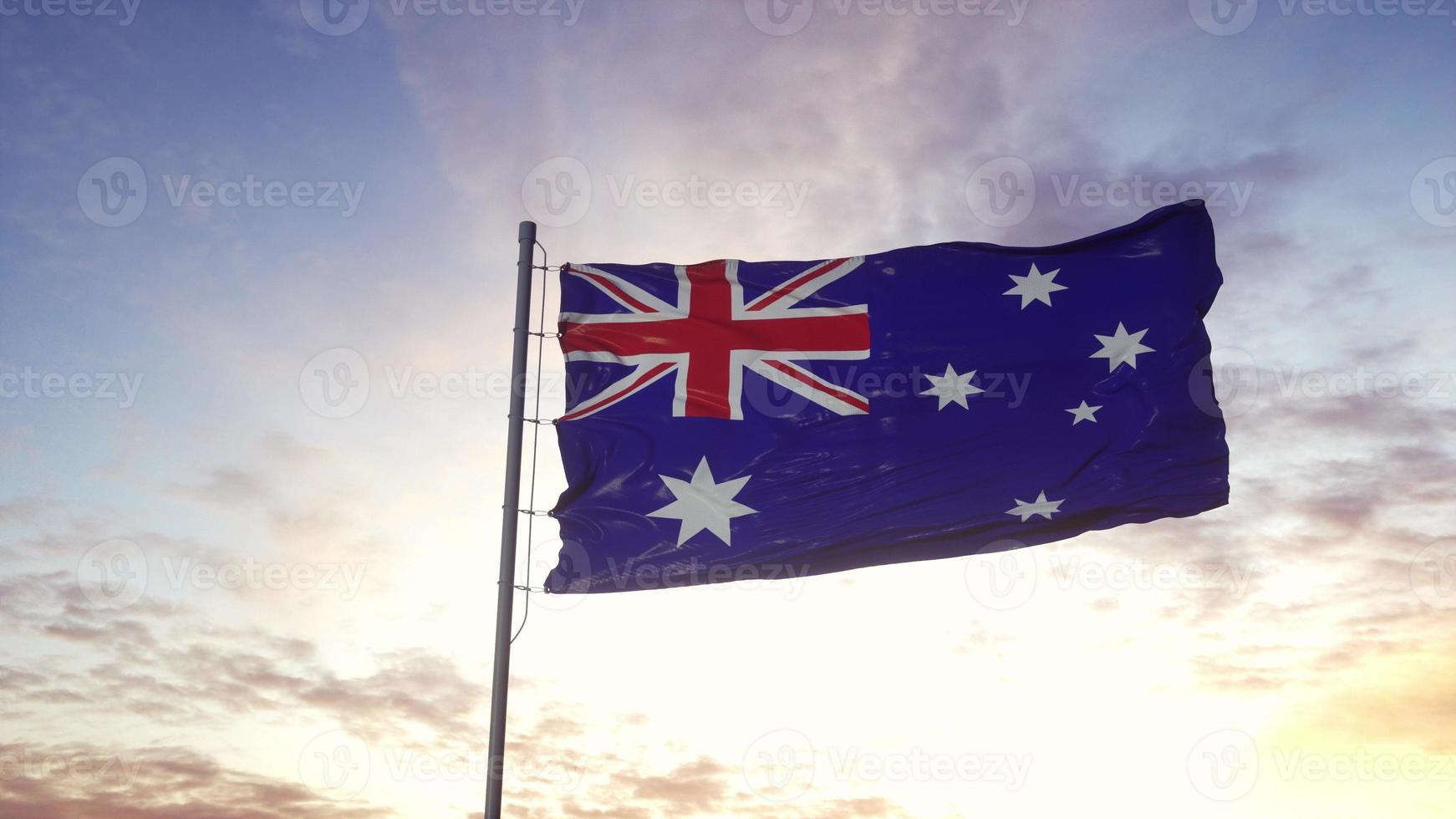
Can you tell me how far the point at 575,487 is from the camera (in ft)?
42.7

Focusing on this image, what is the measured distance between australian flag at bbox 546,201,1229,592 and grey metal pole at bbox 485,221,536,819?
1052 mm

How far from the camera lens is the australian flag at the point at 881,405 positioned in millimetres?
13109

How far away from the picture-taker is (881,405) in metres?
13.8

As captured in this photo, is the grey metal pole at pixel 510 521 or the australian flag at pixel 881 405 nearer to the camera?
the grey metal pole at pixel 510 521

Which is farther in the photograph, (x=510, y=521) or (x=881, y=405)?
(x=881, y=405)

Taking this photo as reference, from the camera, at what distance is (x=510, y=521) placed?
1145cm

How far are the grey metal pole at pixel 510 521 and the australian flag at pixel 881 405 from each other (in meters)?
1.05

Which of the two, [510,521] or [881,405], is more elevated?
[881,405]

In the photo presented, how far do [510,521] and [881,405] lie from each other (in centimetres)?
448

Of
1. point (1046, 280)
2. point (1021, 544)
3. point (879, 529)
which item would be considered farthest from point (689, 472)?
point (1046, 280)

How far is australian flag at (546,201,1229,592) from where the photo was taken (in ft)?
43.0

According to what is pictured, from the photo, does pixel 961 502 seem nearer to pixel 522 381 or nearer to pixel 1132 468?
pixel 1132 468

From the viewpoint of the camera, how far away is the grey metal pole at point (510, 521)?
10641 mm

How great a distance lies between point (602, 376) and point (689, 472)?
144 cm
